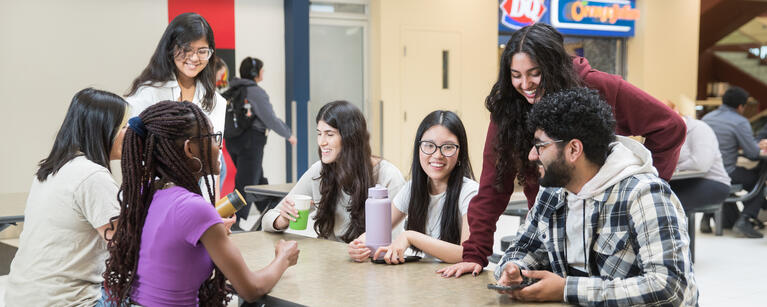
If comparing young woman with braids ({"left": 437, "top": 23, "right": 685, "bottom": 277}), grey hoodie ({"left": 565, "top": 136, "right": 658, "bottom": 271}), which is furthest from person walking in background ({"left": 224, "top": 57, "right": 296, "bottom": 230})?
grey hoodie ({"left": 565, "top": 136, "right": 658, "bottom": 271})

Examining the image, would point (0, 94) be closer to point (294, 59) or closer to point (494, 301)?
point (294, 59)

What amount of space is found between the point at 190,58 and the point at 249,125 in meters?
2.95

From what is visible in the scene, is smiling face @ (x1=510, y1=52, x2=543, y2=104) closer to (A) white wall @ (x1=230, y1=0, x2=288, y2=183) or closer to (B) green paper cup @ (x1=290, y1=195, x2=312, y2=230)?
Answer: (B) green paper cup @ (x1=290, y1=195, x2=312, y2=230)

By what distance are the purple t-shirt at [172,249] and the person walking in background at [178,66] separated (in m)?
1.44

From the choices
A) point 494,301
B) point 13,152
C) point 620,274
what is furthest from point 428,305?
point 13,152

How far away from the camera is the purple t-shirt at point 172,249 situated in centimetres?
169

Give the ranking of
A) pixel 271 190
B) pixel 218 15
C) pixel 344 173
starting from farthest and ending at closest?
pixel 218 15, pixel 271 190, pixel 344 173

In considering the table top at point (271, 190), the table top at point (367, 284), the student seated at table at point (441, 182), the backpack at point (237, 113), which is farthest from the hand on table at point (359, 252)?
the backpack at point (237, 113)

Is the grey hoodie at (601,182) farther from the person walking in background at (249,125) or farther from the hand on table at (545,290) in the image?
Result: the person walking in background at (249,125)

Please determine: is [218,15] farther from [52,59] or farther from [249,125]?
[52,59]

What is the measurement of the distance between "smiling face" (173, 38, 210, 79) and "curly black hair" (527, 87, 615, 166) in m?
1.91

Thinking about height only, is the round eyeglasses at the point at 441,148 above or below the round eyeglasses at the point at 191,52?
below

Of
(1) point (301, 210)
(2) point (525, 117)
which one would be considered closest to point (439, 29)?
(1) point (301, 210)

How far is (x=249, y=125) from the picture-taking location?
6.09 meters
